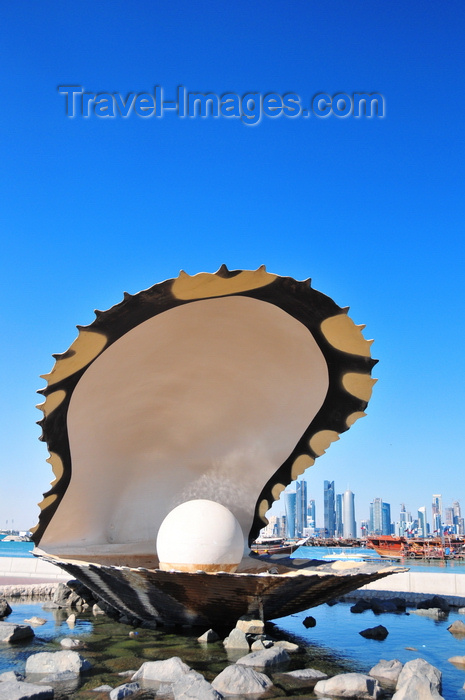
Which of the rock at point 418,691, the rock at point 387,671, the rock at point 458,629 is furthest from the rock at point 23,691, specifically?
the rock at point 458,629

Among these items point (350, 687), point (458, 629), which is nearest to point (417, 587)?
point (458, 629)

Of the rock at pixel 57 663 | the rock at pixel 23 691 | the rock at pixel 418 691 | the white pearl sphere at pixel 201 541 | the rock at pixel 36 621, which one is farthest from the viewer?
the rock at pixel 36 621

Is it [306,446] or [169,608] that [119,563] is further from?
[306,446]

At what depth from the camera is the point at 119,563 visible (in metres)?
12.2

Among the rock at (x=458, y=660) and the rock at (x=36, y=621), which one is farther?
the rock at (x=36, y=621)

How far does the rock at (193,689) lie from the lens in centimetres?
600

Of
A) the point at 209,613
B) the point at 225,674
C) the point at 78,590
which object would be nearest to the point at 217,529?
the point at 209,613

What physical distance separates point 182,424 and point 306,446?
2.93m

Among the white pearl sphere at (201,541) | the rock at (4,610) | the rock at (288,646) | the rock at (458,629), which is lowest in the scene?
the rock at (458,629)

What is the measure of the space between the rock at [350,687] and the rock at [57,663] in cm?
306

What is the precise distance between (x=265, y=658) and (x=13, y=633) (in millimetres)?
4297

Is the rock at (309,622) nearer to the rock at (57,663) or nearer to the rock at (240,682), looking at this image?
the rock at (240,682)

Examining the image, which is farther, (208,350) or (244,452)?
(244,452)

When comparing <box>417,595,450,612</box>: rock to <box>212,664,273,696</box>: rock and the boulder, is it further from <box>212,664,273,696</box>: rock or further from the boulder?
<box>212,664,273,696</box>: rock
